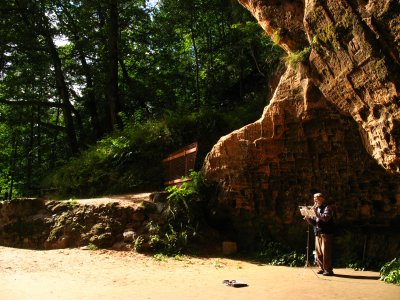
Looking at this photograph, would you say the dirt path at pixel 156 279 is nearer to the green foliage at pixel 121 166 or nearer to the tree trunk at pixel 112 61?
the green foliage at pixel 121 166

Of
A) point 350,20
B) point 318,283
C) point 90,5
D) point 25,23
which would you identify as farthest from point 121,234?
point 25,23

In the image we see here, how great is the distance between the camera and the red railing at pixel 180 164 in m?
12.9

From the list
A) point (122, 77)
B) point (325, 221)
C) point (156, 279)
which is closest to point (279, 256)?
point (325, 221)

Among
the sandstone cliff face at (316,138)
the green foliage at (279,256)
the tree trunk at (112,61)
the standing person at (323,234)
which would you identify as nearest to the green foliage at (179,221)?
the sandstone cliff face at (316,138)

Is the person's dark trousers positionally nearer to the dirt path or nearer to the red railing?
the dirt path

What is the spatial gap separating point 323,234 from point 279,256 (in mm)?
2195

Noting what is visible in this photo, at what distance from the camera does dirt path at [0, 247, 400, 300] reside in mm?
6438

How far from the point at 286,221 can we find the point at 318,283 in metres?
3.61

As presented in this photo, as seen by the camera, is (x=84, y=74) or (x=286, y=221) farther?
(x=84, y=74)

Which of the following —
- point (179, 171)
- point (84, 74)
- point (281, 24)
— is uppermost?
point (84, 74)

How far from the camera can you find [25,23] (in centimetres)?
2225

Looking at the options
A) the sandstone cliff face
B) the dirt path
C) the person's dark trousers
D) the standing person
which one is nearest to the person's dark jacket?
A: the standing person

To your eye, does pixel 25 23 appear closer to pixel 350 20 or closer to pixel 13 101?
pixel 13 101

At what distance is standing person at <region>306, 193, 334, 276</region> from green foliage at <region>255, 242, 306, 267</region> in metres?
1.34
